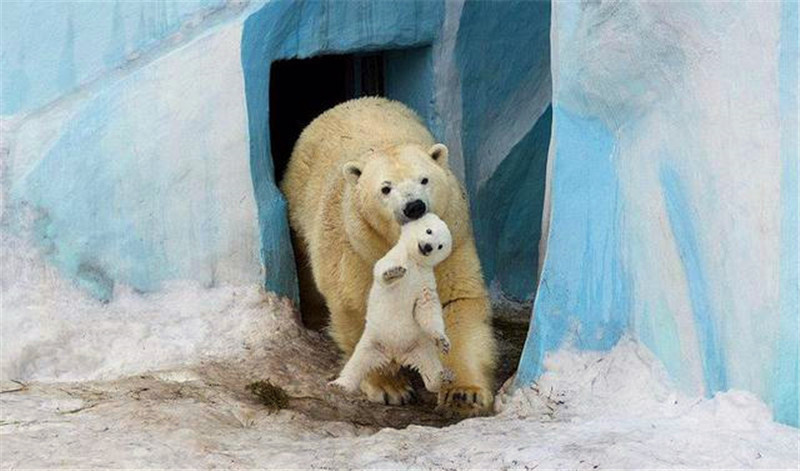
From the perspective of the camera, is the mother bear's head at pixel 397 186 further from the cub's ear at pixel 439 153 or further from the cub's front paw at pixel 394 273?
the cub's front paw at pixel 394 273

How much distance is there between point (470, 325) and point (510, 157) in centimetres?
173

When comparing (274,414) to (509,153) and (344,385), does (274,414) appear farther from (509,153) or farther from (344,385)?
(509,153)

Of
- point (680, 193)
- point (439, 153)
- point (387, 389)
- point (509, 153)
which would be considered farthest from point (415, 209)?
point (509, 153)

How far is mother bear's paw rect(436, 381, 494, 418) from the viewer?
5.60m

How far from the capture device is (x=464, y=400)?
5.63 metres

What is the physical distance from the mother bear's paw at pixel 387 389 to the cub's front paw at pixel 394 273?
97cm

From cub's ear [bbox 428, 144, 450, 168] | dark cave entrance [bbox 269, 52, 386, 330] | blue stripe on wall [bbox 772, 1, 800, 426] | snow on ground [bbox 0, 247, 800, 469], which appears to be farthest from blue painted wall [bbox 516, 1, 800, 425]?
dark cave entrance [bbox 269, 52, 386, 330]

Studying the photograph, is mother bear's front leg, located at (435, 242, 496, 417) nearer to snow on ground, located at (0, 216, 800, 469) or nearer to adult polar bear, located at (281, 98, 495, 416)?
adult polar bear, located at (281, 98, 495, 416)

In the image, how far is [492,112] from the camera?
758 cm

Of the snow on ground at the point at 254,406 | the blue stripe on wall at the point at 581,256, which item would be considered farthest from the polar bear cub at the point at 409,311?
the blue stripe on wall at the point at 581,256

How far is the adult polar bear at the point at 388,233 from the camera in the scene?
5.84 m

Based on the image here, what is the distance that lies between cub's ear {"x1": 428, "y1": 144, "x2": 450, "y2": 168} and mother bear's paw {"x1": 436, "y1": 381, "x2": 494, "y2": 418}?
3.46 feet

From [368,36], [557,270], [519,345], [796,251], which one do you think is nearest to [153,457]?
[557,270]

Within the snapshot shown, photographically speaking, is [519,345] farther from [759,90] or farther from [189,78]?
[759,90]
